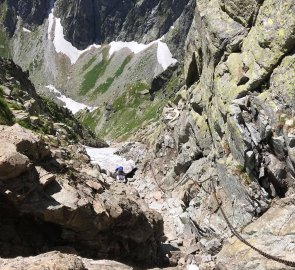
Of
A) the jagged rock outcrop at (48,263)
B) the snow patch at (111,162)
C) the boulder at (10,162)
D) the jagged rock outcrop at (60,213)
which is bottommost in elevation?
the snow patch at (111,162)

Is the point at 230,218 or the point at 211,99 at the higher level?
the point at 211,99

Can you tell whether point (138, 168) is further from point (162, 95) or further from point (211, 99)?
point (162, 95)

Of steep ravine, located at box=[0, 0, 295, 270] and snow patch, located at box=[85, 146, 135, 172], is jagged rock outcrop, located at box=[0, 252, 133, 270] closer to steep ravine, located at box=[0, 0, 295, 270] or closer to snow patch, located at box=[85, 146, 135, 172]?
steep ravine, located at box=[0, 0, 295, 270]

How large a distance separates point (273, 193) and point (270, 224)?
2798 mm

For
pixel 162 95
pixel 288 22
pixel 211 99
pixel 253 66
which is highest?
pixel 288 22

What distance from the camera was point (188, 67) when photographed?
43375 millimetres

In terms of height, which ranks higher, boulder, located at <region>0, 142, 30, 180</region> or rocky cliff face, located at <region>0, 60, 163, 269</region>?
boulder, located at <region>0, 142, 30, 180</region>

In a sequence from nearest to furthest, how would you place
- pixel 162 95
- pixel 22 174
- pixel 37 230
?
pixel 22 174, pixel 37 230, pixel 162 95

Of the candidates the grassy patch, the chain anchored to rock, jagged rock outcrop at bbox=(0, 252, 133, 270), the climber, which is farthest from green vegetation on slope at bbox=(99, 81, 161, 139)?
jagged rock outcrop at bbox=(0, 252, 133, 270)

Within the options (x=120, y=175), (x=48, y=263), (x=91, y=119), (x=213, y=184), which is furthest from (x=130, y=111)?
(x=48, y=263)

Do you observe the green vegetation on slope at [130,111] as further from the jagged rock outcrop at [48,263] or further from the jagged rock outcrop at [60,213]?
the jagged rock outcrop at [48,263]

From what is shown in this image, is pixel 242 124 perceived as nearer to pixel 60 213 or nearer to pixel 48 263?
pixel 60 213

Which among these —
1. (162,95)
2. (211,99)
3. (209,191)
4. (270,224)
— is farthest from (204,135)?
(162,95)

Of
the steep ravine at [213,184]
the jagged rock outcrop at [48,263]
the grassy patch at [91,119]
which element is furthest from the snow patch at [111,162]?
the grassy patch at [91,119]
